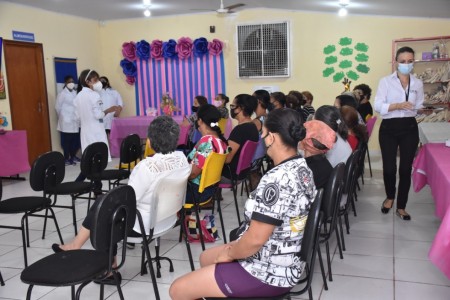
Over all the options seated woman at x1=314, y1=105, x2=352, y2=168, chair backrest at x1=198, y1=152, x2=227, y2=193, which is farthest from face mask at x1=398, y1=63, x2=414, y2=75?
chair backrest at x1=198, y1=152, x2=227, y2=193

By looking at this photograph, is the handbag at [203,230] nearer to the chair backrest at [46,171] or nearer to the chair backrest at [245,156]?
the chair backrest at [245,156]

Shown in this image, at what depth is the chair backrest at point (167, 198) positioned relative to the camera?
228 cm

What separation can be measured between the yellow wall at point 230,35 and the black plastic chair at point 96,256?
5.33 m

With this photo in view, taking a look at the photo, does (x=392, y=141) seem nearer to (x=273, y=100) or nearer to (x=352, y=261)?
(x=352, y=261)

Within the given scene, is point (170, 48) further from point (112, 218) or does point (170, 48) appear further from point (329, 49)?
point (112, 218)

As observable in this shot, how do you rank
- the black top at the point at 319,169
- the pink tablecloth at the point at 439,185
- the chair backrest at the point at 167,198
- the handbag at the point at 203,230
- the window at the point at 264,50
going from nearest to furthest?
the pink tablecloth at the point at 439,185 < the chair backrest at the point at 167,198 < the black top at the point at 319,169 < the handbag at the point at 203,230 < the window at the point at 264,50

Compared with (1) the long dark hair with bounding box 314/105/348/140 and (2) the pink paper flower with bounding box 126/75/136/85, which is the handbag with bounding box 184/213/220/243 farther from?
(2) the pink paper flower with bounding box 126/75/136/85

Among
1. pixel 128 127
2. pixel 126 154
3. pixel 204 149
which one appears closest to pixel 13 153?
pixel 128 127

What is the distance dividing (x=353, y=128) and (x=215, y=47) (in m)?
4.54

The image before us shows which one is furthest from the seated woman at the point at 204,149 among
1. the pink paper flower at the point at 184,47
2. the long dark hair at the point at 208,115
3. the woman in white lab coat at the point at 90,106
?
the pink paper flower at the point at 184,47

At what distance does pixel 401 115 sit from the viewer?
3.57 metres

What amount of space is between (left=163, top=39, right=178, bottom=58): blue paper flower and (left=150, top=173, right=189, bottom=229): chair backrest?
598 cm

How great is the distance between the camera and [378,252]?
10.0ft

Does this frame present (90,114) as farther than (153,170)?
Yes
